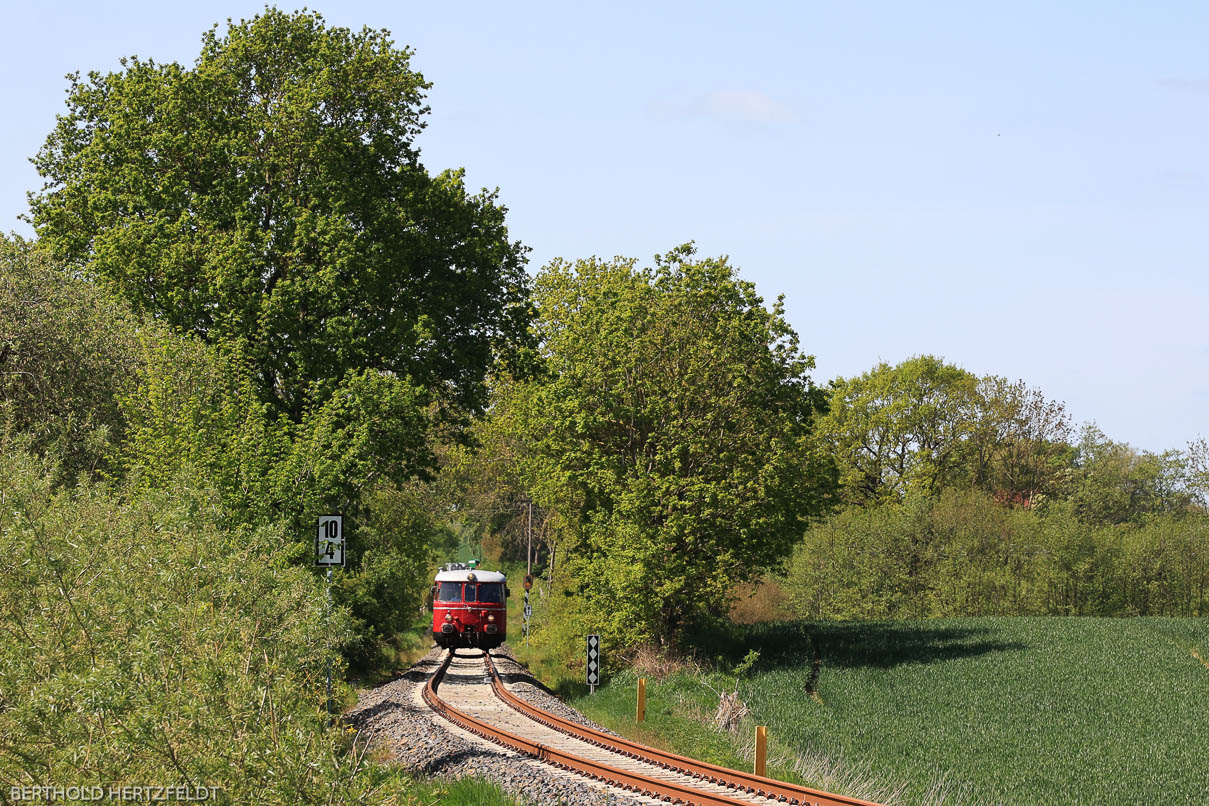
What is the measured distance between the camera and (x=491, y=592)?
1501 inches

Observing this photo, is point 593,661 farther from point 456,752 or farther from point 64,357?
point 64,357

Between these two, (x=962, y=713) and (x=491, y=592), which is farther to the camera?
(x=491, y=592)

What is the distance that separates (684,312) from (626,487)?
5816mm

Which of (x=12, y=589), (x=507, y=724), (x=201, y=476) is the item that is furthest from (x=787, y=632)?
(x=12, y=589)

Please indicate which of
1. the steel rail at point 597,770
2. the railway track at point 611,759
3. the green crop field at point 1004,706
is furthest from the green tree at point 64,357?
the green crop field at point 1004,706

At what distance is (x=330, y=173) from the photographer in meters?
27.6

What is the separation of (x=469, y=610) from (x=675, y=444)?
30.4ft

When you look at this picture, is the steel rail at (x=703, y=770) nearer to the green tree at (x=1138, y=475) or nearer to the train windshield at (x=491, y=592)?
the train windshield at (x=491, y=592)

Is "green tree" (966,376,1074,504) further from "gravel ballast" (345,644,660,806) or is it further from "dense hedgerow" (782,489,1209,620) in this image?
"gravel ballast" (345,644,660,806)

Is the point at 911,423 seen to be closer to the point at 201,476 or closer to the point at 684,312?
the point at 684,312

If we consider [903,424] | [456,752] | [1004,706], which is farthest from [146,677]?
[903,424]

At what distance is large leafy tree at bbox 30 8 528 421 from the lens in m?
26.6

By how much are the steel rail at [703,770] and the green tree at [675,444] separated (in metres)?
9.18

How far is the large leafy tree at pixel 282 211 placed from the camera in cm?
2659
